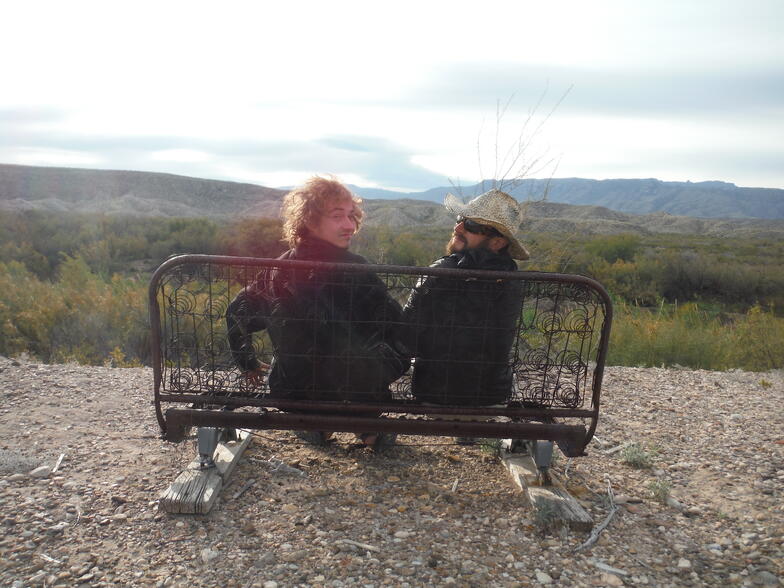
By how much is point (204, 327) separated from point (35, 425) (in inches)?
126

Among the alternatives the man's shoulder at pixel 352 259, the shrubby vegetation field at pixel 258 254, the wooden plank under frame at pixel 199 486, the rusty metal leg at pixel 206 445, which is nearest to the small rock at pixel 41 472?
the wooden plank under frame at pixel 199 486

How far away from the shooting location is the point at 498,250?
319 centimetres

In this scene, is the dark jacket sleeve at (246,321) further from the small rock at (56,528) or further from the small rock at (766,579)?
the small rock at (766,579)

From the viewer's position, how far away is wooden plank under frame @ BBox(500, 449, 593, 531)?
3.03 m

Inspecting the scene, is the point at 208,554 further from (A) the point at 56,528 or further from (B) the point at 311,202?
(B) the point at 311,202

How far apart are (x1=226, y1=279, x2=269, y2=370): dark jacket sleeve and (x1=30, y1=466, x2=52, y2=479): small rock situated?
1345mm

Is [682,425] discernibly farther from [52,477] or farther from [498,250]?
[52,477]

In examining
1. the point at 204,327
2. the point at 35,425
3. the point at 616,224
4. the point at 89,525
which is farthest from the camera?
the point at 616,224

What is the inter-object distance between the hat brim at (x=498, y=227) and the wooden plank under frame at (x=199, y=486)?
193cm

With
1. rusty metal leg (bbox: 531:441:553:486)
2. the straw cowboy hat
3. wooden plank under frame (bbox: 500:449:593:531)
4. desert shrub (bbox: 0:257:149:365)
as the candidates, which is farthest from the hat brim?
desert shrub (bbox: 0:257:149:365)

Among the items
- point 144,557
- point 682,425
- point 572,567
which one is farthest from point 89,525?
point 682,425

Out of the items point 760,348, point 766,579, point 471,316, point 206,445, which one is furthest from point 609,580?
point 760,348

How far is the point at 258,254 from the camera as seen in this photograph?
15.3 m

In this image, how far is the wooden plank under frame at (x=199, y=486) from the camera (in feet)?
9.83
